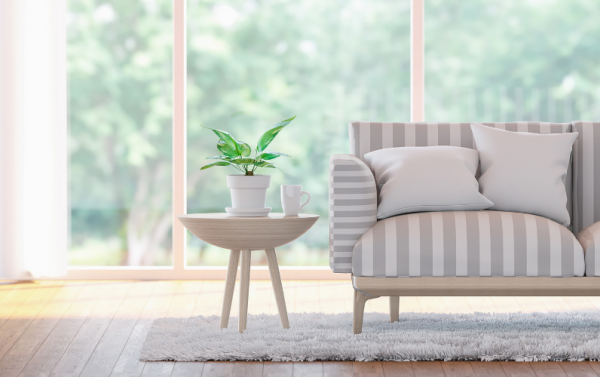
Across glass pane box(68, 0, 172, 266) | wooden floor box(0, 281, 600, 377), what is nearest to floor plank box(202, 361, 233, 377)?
wooden floor box(0, 281, 600, 377)

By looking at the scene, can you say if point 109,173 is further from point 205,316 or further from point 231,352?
point 231,352

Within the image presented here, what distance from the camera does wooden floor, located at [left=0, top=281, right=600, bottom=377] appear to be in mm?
1943

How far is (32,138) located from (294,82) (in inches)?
56.4

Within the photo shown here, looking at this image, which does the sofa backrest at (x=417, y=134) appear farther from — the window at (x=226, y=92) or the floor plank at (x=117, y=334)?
the floor plank at (x=117, y=334)

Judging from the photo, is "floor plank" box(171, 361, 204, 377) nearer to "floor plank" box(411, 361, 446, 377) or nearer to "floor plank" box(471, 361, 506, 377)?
"floor plank" box(411, 361, 446, 377)

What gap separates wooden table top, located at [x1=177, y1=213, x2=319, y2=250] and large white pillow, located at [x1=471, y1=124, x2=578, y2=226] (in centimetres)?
75

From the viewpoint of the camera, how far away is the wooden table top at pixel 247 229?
7.36 feet

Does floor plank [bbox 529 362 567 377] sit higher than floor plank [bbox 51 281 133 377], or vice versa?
floor plank [bbox 51 281 133 377]

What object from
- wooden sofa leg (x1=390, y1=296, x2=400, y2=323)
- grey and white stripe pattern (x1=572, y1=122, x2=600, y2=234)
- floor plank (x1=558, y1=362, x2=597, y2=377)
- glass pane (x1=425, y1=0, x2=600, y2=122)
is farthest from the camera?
glass pane (x1=425, y1=0, x2=600, y2=122)

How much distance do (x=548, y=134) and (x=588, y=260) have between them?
0.59 meters

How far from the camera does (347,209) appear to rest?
228cm

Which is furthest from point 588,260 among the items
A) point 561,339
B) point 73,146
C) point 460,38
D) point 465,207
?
point 73,146

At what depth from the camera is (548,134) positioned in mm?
2545

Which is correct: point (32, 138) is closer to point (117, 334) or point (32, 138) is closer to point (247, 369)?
point (117, 334)
